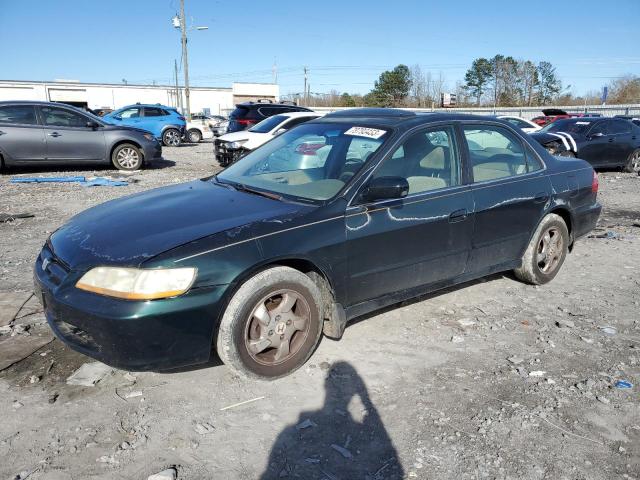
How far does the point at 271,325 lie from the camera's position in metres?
3.08

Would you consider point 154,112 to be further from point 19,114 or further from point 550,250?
point 550,250

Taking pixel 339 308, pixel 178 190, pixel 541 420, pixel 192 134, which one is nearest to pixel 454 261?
pixel 339 308

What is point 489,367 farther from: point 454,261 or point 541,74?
point 541,74

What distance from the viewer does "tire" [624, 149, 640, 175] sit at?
517 inches

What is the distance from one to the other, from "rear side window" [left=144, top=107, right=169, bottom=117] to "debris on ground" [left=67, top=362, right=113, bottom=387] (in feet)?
61.8

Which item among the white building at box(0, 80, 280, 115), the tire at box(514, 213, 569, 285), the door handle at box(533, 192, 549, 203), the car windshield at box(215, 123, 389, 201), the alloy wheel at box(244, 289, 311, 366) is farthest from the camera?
the white building at box(0, 80, 280, 115)

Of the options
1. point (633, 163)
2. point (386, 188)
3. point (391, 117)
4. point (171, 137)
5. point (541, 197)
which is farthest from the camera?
point (171, 137)

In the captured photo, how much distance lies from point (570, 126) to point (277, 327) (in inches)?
492

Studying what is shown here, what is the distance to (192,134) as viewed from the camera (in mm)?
24703

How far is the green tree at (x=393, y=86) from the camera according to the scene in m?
56.9

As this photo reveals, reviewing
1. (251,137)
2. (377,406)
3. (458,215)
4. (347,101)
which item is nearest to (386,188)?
(458,215)

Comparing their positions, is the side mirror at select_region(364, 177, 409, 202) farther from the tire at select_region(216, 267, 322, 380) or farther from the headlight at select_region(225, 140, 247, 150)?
the headlight at select_region(225, 140, 247, 150)

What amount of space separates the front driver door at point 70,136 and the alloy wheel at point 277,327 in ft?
33.1

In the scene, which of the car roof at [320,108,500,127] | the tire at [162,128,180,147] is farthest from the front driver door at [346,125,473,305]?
the tire at [162,128,180,147]
